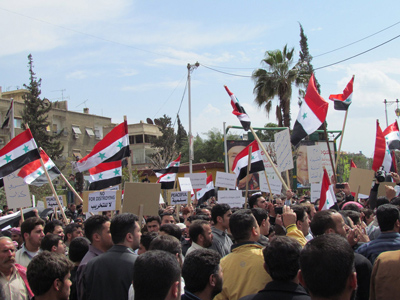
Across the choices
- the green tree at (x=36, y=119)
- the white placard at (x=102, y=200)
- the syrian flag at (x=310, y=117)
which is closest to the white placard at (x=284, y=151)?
the syrian flag at (x=310, y=117)

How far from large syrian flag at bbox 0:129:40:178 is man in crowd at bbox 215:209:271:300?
6.82 metres

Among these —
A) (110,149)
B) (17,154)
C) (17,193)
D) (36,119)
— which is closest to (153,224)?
(110,149)

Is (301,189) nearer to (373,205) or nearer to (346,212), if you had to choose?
(373,205)

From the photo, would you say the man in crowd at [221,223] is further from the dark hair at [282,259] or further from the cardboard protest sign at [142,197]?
A: the dark hair at [282,259]

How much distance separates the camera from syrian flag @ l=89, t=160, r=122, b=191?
32.3 ft

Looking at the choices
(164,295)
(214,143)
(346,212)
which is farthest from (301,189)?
(214,143)

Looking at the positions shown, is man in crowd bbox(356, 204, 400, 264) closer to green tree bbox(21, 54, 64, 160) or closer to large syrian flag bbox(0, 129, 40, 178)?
large syrian flag bbox(0, 129, 40, 178)

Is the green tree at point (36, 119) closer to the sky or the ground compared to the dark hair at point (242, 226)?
closer to the sky

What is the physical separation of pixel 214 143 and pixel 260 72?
32.0 meters

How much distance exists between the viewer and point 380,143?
36.6ft

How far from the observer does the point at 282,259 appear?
3.34 metres

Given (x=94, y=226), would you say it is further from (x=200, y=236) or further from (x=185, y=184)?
(x=185, y=184)

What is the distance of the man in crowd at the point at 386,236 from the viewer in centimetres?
438

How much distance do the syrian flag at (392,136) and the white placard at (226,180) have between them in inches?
163
